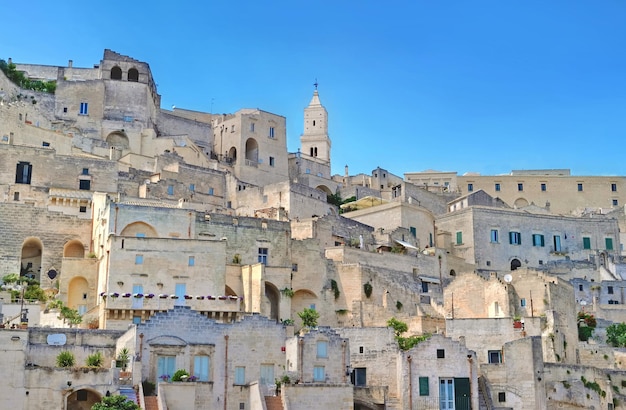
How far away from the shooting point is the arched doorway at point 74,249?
52.3 metres

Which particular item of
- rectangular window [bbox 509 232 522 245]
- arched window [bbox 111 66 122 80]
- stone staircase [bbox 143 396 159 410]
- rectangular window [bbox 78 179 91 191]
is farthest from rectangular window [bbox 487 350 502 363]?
arched window [bbox 111 66 122 80]

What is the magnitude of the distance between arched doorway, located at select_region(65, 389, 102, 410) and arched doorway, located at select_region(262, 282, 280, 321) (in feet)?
50.8

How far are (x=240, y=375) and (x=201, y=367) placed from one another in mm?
1701

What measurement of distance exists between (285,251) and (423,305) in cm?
866

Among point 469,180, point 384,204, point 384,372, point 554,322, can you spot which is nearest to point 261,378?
point 384,372

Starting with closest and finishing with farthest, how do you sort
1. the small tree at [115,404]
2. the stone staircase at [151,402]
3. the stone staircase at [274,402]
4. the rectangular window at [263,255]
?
the small tree at [115,404] → the stone staircase at [151,402] → the stone staircase at [274,402] → the rectangular window at [263,255]

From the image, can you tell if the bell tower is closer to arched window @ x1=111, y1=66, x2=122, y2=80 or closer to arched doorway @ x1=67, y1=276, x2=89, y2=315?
arched window @ x1=111, y1=66, x2=122, y2=80

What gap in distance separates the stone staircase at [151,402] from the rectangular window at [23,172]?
86.4 feet

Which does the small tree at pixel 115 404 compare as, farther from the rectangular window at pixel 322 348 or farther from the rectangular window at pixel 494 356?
the rectangular window at pixel 494 356

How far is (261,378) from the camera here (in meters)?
38.3

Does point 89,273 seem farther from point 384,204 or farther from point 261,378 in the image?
point 384,204

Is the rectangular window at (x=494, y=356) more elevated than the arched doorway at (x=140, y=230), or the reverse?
the arched doorway at (x=140, y=230)

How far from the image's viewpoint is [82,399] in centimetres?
3494

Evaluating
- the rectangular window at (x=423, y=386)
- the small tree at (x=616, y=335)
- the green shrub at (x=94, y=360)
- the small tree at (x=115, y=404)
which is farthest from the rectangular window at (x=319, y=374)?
the small tree at (x=616, y=335)
